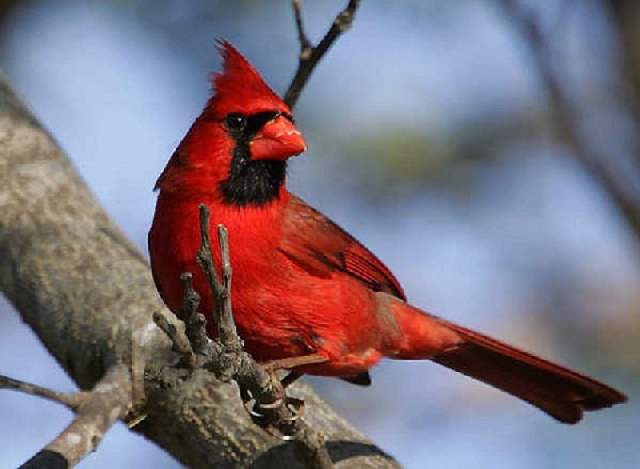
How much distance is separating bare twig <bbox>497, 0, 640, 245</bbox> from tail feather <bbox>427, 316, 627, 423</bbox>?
0.97 meters

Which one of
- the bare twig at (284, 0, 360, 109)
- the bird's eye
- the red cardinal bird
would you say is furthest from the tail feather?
the bird's eye

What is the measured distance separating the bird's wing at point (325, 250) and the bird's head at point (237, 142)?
11 centimetres

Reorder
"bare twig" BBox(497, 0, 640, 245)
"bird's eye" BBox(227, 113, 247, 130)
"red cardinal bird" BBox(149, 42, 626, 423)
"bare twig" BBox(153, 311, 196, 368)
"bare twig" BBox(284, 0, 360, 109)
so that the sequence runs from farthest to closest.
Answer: "bare twig" BBox(284, 0, 360, 109), "bird's eye" BBox(227, 113, 247, 130), "red cardinal bird" BBox(149, 42, 626, 423), "bare twig" BBox(497, 0, 640, 245), "bare twig" BBox(153, 311, 196, 368)

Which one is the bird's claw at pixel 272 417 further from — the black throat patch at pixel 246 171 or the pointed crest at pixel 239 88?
the pointed crest at pixel 239 88

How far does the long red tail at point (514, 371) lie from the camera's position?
11.8 feet

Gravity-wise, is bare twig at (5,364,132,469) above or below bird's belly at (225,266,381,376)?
below

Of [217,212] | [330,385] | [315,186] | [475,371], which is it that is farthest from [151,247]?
[315,186]

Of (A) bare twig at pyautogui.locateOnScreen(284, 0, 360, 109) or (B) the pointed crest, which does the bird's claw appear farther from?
(A) bare twig at pyautogui.locateOnScreen(284, 0, 360, 109)

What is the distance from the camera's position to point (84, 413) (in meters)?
2.96

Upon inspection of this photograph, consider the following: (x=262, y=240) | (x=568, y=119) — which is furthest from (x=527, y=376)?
(x=568, y=119)

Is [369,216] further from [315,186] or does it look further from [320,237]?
[320,237]

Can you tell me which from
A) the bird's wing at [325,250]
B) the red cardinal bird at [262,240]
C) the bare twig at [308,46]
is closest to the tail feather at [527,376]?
the bird's wing at [325,250]

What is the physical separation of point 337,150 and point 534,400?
8.12 ft

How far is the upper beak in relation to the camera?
312cm
